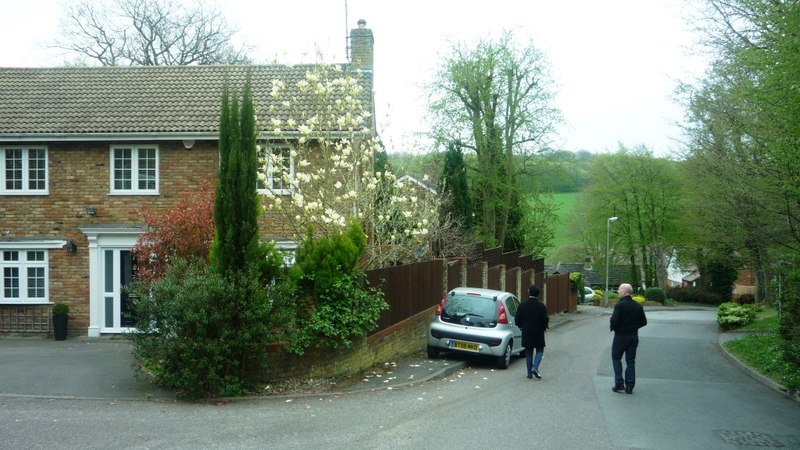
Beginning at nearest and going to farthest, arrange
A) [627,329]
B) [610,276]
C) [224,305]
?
[224,305]
[627,329]
[610,276]

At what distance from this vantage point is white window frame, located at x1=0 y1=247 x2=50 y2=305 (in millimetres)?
19641

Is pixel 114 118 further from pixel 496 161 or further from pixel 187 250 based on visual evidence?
pixel 496 161

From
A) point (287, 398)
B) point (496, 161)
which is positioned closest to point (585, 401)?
point (287, 398)

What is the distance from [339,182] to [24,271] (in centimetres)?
957

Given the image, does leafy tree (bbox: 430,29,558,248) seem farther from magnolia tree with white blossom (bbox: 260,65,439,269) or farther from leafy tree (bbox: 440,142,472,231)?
magnolia tree with white blossom (bbox: 260,65,439,269)

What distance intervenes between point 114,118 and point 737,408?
52.6 ft

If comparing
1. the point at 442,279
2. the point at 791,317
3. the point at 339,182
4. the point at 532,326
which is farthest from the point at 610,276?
the point at 532,326

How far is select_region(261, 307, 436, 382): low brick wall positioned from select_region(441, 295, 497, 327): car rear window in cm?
116

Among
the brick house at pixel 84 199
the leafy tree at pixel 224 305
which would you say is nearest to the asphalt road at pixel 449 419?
the leafy tree at pixel 224 305

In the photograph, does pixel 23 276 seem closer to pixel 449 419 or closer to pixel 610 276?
pixel 449 419

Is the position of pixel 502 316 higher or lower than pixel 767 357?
higher

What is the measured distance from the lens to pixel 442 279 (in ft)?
68.5

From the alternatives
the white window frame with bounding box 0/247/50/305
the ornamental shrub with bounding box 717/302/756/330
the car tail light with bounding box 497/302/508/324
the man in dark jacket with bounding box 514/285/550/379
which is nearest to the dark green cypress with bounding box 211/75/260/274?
the man in dark jacket with bounding box 514/285/550/379

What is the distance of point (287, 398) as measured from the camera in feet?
37.1
